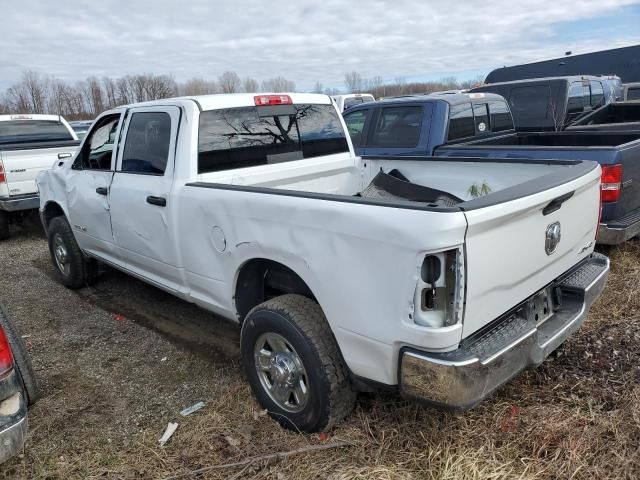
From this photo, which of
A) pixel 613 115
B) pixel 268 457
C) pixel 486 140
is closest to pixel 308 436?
pixel 268 457

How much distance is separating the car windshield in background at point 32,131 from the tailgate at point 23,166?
1471mm

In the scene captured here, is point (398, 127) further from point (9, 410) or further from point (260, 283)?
point (9, 410)

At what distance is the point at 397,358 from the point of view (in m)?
2.35

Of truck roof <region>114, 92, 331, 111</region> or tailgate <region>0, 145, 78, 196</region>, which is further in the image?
tailgate <region>0, 145, 78, 196</region>

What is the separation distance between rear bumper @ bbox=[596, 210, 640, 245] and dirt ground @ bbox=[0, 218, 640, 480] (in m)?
0.43

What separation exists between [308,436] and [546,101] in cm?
770

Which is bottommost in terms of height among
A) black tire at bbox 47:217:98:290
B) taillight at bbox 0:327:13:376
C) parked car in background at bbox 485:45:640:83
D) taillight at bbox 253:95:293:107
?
black tire at bbox 47:217:98:290

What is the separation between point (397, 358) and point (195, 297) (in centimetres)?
185

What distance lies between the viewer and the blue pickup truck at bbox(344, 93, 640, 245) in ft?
15.2

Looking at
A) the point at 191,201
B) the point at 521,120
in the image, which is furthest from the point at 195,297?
the point at 521,120

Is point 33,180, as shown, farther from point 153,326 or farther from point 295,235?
point 295,235

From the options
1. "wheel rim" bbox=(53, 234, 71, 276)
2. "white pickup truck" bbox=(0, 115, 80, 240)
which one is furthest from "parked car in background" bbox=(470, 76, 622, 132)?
"white pickup truck" bbox=(0, 115, 80, 240)

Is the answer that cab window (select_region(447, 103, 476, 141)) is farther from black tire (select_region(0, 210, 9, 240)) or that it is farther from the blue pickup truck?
black tire (select_region(0, 210, 9, 240))

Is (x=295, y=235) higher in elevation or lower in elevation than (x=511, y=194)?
lower
